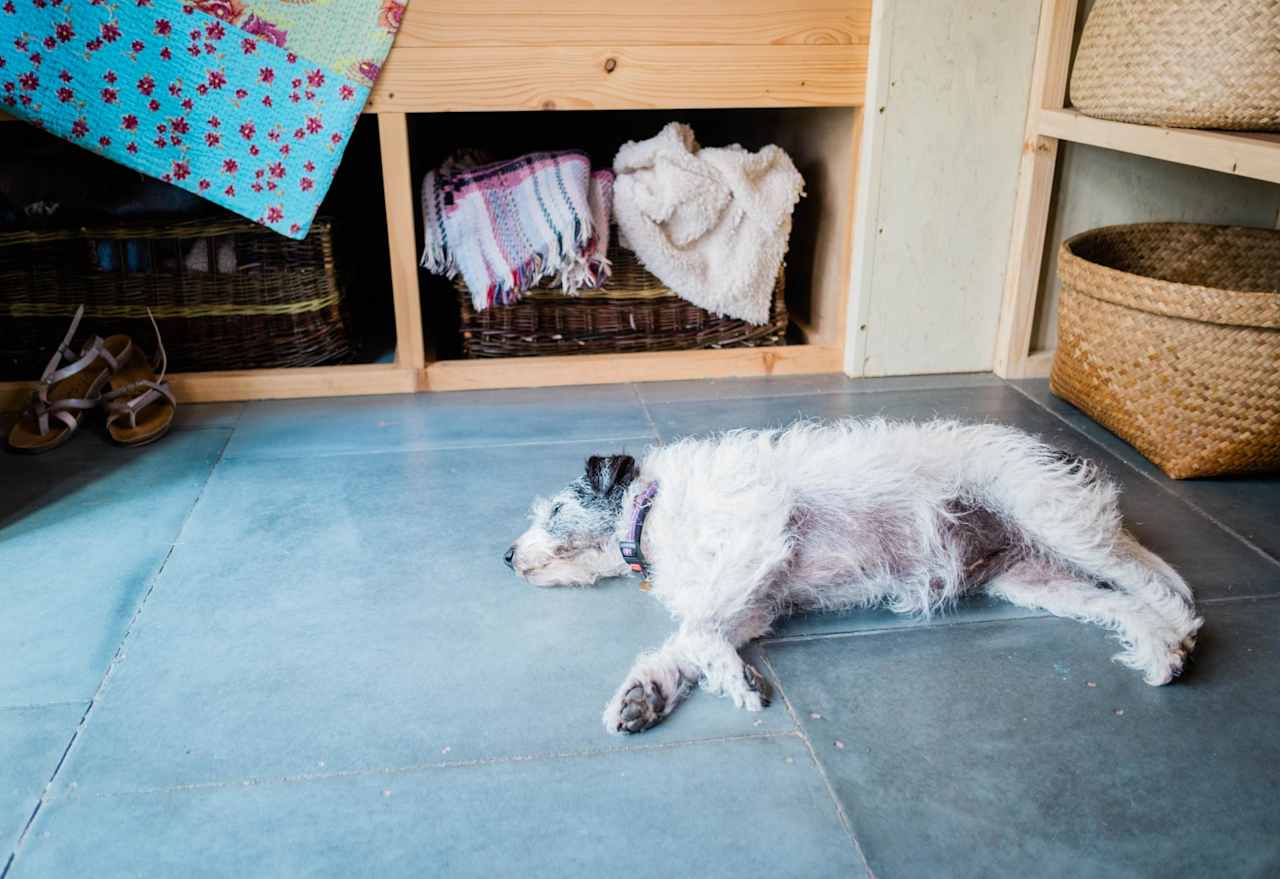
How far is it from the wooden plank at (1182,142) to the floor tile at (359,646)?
1.24m

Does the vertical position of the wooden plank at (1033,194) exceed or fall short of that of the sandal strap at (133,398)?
it exceeds it

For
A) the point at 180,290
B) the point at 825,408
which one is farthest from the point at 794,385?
the point at 180,290

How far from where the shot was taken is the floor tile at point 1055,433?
6.04 feet

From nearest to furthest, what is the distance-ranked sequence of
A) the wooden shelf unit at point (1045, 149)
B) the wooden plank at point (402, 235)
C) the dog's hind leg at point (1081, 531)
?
the dog's hind leg at point (1081, 531) → the wooden shelf unit at point (1045, 149) → the wooden plank at point (402, 235)

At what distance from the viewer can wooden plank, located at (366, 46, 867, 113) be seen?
2.40 metres

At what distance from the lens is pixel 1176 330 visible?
2098mm

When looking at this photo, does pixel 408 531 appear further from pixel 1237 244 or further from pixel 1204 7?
pixel 1237 244

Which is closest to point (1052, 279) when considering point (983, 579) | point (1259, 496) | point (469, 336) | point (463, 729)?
point (1259, 496)

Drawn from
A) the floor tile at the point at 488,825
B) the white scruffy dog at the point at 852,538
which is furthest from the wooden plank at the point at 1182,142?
the floor tile at the point at 488,825

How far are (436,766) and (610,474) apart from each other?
0.53 metres

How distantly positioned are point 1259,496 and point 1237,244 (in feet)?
2.41

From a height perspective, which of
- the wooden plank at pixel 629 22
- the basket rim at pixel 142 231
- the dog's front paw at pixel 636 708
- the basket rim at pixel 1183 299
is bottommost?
the dog's front paw at pixel 636 708

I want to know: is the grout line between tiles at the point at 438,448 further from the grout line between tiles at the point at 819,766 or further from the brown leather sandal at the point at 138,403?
the grout line between tiles at the point at 819,766

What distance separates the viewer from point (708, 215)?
2.60 metres
